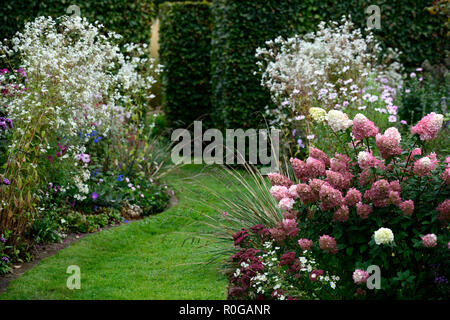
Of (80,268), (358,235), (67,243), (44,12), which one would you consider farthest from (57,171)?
(44,12)

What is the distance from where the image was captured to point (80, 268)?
4.77m

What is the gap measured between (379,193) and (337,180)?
0.98 ft

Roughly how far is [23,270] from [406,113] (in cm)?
568

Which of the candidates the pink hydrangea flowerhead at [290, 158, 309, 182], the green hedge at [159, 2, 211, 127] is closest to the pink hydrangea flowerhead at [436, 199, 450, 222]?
the pink hydrangea flowerhead at [290, 158, 309, 182]

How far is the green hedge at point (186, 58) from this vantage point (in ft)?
34.2

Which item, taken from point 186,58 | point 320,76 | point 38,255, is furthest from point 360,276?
point 186,58

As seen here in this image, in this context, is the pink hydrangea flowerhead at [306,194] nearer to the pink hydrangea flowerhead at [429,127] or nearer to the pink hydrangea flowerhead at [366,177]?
the pink hydrangea flowerhead at [366,177]

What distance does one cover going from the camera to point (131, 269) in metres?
4.75

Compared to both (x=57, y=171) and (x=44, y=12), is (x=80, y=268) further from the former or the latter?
(x=44, y=12)

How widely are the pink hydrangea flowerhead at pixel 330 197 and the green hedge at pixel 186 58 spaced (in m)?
7.18

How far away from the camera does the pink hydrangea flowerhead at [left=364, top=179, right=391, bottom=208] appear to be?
3.30 meters

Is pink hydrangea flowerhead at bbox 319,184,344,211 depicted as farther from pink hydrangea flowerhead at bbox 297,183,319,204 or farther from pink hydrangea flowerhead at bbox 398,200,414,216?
pink hydrangea flowerhead at bbox 398,200,414,216

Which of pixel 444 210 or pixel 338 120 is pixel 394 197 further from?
pixel 338 120
